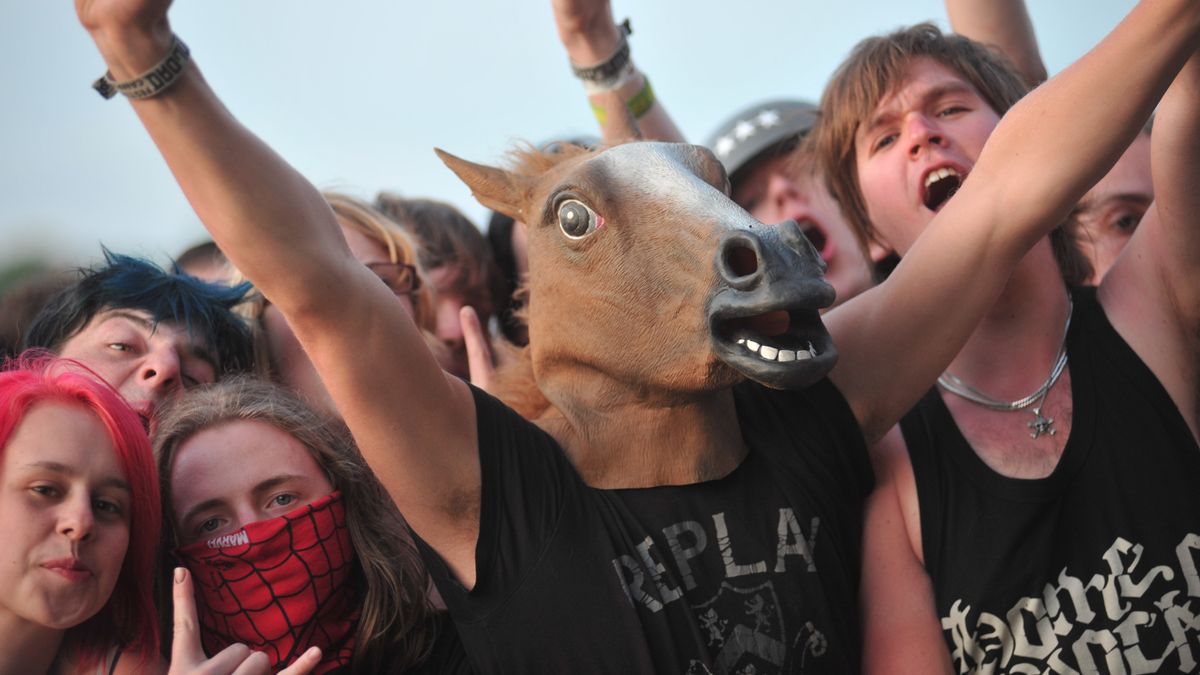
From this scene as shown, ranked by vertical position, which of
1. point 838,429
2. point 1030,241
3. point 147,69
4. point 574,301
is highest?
point 147,69

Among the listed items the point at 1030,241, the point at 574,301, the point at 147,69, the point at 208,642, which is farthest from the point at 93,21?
the point at 1030,241

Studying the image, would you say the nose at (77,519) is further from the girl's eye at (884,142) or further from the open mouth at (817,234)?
the open mouth at (817,234)

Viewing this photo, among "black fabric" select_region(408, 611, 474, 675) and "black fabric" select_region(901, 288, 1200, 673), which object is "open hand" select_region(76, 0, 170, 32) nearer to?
"black fabric" select_region(408, 611, 474, 675)

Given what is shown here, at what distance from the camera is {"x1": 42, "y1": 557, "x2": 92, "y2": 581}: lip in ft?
6.69

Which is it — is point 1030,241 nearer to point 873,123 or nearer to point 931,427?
point 931,427

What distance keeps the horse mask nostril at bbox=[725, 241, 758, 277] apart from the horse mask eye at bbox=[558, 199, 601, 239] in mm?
320

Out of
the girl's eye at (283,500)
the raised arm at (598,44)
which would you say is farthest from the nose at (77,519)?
the raised arm at (598,44)

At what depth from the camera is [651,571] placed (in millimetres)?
2057

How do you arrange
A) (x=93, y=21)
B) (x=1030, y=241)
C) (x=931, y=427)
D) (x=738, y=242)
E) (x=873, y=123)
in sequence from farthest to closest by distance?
(x=873, y=123)
(x=931, y=427)
(x=1030, y=241)
(x=738, y=242)
(x=93, y=21)

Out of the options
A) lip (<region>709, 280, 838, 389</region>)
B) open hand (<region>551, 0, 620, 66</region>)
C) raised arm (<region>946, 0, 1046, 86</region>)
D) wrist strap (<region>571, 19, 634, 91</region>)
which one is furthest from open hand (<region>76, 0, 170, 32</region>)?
raised arm (<region>946, 0, 1046, 86</region>)

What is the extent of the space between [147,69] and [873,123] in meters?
1.88

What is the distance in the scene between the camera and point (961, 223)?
2295 mm

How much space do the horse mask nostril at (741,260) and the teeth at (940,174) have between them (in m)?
0.98

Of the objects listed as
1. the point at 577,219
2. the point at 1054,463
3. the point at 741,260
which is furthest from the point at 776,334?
the point at 1054,463
